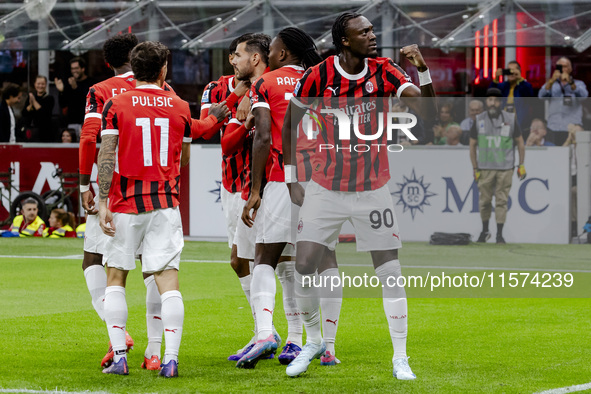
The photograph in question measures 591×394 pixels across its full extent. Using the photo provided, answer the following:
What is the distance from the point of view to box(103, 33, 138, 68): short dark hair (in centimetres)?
656

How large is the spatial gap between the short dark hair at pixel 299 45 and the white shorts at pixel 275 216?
82 cm

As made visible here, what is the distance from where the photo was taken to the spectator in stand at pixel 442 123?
15.9m

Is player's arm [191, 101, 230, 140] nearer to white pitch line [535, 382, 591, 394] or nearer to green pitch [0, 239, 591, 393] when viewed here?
green pitch [0, 239, 591, 393]

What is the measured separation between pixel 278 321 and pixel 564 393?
3.31 metres

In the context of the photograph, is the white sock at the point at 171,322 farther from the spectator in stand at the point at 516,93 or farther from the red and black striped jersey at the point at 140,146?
the spectator in stand at the point at 516,93

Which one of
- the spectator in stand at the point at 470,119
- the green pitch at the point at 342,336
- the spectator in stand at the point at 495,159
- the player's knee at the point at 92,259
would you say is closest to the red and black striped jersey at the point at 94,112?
the player's knee at the point at 92,259

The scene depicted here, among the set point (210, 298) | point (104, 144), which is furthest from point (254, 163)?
point (210, 298)

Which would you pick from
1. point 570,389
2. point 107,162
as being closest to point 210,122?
point 107,162

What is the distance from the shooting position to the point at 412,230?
50.3ft

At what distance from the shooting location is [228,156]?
699cm

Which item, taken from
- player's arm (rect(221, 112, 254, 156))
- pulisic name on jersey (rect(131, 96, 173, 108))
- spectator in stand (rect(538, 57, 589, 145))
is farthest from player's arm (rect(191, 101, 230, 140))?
spectator in stand (rect(538, 57, 589, 145))

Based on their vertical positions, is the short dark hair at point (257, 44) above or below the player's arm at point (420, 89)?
above

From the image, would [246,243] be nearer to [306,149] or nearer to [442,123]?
[306,149]

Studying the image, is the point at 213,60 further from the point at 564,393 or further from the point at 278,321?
the point at 564,393
